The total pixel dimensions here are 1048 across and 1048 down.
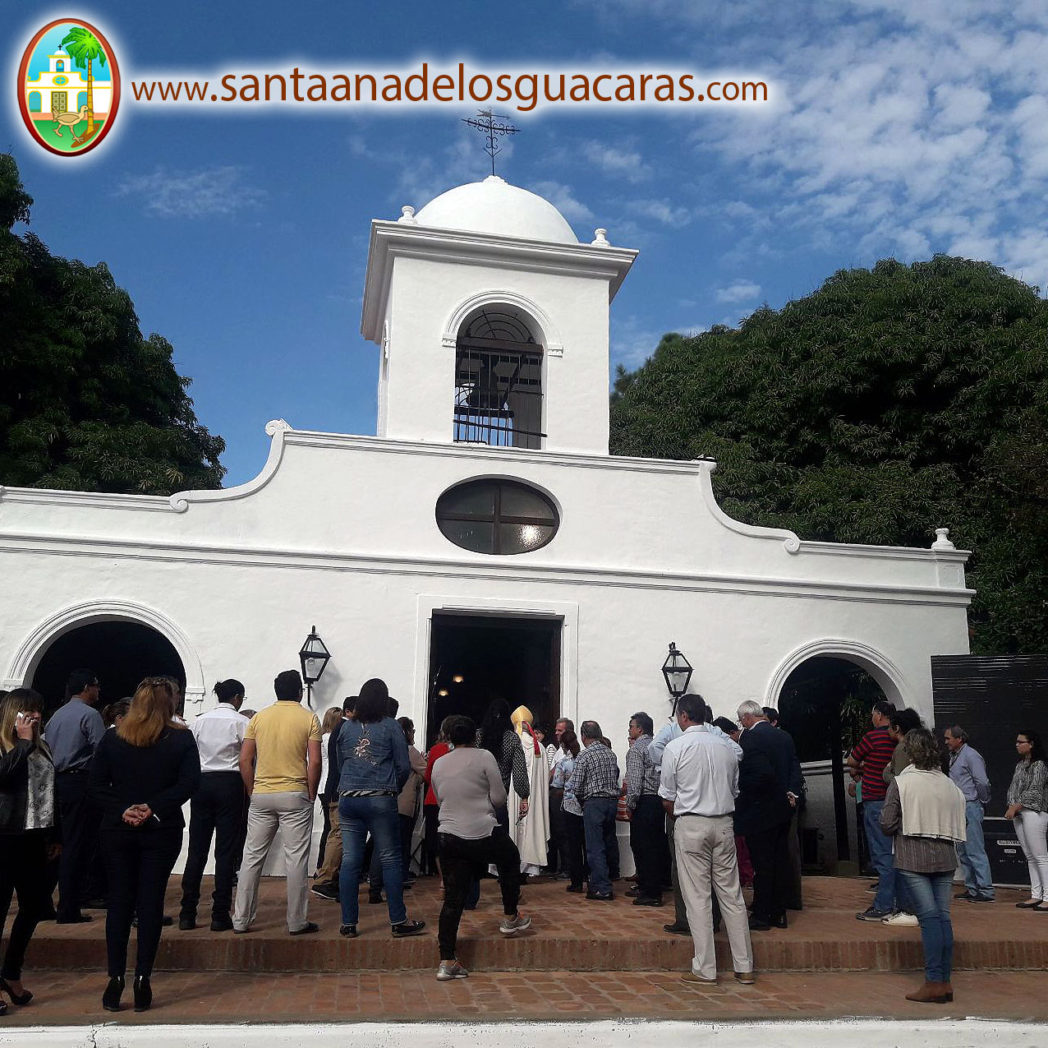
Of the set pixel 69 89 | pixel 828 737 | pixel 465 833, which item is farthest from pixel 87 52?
pixel 828 737

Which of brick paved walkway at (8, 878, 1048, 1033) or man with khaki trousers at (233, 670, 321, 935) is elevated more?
man with khaki trousers at (233, 670, 321, 935)

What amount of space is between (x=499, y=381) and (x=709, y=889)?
845 centimetres

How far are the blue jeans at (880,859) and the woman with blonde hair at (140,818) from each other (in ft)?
18.1

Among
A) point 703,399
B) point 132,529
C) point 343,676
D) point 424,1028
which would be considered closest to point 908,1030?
point 424,1028

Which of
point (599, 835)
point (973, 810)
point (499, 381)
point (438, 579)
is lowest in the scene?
point (599, 835)

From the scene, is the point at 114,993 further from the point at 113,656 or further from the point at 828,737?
the point at 828,737

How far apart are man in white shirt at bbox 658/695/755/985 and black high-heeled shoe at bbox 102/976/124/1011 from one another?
3537mm

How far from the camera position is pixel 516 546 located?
12062mm

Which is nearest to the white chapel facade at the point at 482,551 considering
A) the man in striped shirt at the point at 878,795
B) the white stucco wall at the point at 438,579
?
the white stucco wall at the point at 438,579

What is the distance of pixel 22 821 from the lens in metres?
5.65

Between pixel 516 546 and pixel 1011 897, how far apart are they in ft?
21.4

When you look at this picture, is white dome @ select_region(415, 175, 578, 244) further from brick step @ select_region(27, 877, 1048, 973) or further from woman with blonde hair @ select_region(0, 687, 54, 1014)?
woman with blonde hair @ select_region(0, 687, 54, 1014)

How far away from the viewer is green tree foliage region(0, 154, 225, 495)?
19.2m

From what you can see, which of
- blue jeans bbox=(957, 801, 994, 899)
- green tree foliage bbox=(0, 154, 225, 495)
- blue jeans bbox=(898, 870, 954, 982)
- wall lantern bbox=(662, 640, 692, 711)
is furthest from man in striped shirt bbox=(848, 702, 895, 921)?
green tree foliage bbox=(0, 154, 225, 495)
